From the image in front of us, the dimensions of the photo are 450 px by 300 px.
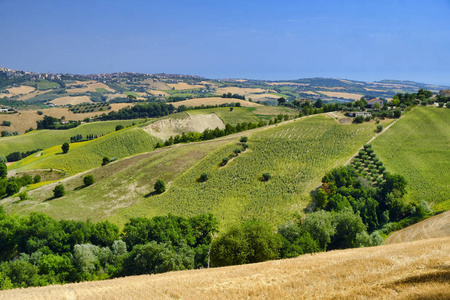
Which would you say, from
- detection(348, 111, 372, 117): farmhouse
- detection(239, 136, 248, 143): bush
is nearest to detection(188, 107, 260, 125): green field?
detection(348, 111, 372, 117): farmhouse

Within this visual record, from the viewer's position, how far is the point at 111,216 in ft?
195

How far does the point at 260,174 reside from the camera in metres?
71.8

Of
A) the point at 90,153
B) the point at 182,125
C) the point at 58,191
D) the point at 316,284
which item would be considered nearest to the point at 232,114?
the point at 182,125

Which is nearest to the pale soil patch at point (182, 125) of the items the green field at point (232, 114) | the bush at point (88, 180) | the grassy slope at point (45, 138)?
the green field at point (232, 114)

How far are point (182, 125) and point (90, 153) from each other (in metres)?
49.8

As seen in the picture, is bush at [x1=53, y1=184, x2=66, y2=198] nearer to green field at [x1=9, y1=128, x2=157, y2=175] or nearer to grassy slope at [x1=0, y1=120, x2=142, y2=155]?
green field at [x1=9, y1=128, x2=157, y2=175]

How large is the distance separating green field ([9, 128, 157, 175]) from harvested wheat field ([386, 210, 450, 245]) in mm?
90088

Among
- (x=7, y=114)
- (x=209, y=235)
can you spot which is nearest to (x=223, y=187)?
(x=209, y=235)

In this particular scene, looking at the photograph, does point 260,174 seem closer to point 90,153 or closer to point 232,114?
point 90,153

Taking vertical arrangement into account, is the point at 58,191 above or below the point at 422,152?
below

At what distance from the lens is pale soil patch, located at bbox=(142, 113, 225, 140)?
445 feet

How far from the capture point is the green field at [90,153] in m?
94.9

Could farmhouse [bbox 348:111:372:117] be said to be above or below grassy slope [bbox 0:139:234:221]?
above

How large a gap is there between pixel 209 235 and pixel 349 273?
3381 centimetres
